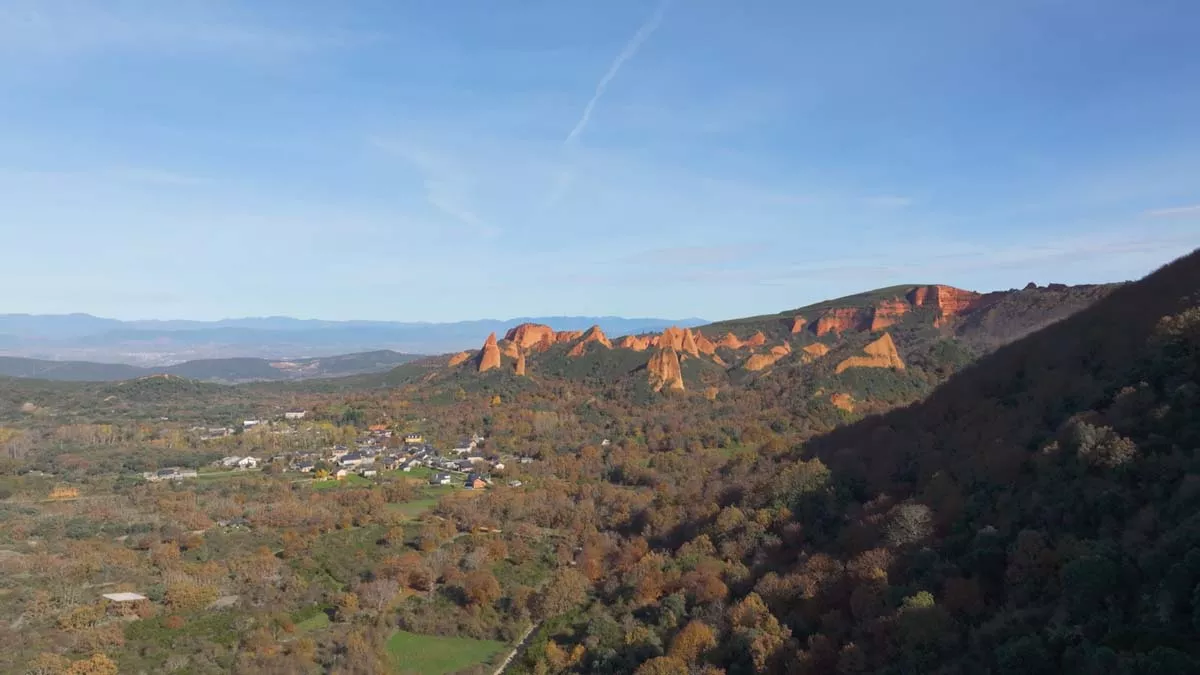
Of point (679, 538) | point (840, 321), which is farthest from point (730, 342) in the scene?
point (679, 538)

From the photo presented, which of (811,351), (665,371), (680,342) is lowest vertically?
(665,371)

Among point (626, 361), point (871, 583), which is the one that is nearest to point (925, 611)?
point (871, 583)

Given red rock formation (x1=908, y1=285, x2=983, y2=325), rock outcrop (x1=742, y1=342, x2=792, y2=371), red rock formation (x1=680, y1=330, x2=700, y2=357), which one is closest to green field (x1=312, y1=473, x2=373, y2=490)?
rock outcrop (x1=742, y1=342, x2=792, y2=371)

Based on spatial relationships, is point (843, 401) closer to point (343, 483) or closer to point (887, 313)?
point (887, 313)

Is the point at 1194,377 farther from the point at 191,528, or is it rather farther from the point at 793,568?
the point at 191,528

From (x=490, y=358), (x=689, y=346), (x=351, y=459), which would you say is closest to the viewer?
(x=351, y=459)

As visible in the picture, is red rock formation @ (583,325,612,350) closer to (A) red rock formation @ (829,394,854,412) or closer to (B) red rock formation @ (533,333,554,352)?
(B) red rock formation @ (533,333,554,352)
